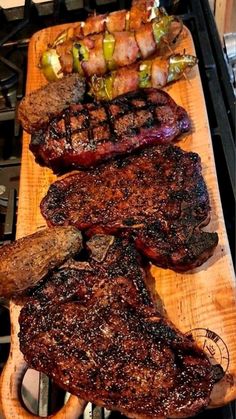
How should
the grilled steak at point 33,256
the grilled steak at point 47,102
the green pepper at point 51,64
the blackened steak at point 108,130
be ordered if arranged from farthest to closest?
the green pepper at point 51,64, the grilled steak at point 47,102, the blackened steak at point 108,130, the grilled steak at point 33,256

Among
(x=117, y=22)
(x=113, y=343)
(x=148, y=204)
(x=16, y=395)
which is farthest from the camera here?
(x=117, y=22)

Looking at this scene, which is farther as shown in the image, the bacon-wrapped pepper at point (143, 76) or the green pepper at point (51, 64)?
the green pepper at point (51, 64)

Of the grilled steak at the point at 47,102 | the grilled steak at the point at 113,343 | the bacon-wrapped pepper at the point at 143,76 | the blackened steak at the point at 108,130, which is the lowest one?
the grilled steak at the point at 113,343

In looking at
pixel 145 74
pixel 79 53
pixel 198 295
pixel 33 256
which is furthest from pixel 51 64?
pixel 198 295

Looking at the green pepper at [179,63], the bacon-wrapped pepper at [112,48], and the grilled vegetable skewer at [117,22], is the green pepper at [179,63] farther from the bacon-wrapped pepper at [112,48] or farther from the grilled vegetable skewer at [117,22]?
the grilled vegetable skewer at [117,22]

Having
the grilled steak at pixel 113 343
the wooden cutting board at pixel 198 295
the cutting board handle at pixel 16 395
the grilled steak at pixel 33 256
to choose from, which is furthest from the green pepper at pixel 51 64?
the cutting board handle at pixel 16 395

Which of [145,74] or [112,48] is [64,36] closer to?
[112,48]

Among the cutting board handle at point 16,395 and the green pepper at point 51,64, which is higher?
the green pepper at point 51,64

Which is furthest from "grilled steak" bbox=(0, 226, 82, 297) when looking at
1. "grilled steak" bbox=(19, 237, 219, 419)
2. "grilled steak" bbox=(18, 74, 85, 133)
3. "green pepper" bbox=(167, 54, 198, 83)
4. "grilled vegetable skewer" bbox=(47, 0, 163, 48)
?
"grilled vegetable skewer" bbox=(47, 0, 163, 48)
